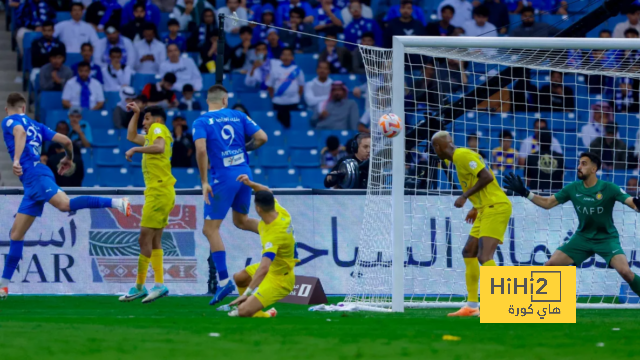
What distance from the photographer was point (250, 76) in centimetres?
1666

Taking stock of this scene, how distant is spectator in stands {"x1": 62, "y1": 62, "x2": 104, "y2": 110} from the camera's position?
15.8 metres

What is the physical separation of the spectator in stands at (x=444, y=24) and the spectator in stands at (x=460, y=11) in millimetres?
226

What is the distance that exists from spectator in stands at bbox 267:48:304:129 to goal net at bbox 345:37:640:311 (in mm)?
2452

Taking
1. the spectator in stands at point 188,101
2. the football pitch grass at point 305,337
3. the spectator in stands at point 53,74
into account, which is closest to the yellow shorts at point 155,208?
the football pitch grass at point 305,337

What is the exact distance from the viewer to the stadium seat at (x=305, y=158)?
50.7 ft

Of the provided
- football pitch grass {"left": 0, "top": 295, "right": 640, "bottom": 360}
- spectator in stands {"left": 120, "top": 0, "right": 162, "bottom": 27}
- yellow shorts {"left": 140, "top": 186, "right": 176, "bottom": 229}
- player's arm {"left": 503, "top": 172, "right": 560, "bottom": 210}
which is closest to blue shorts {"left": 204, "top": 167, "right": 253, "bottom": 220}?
yellow shorts {"left": 140, "top": 186, "right": 176, "bottom": 229}

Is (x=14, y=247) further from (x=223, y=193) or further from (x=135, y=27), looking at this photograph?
(x=135, y=27)

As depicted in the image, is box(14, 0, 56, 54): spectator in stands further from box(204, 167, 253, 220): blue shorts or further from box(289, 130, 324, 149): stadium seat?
box(204, 167, 253, 220): blue shorts

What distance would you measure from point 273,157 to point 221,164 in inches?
229

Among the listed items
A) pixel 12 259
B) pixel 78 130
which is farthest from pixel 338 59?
pixel 12 259

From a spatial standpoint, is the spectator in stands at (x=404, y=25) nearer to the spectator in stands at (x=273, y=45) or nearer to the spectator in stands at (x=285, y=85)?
the spectator in stands at (x=285, y=85)

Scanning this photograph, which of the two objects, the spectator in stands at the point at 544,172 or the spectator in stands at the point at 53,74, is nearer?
the spectator in stands at the point at 544,172

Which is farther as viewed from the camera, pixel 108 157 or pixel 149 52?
pixel 149 52

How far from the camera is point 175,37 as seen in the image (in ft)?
55.8
